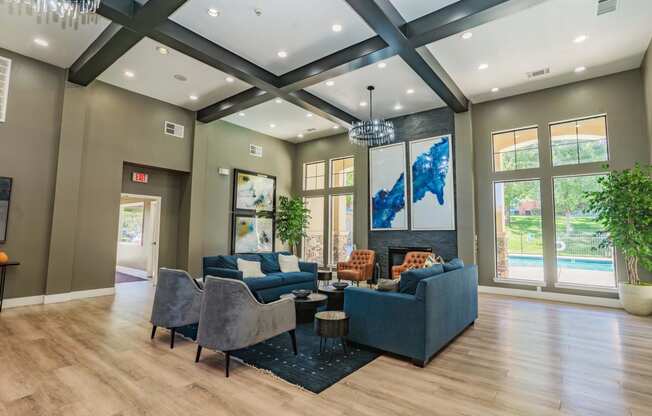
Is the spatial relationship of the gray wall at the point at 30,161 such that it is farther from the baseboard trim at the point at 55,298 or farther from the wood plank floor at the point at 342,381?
the wood plank floor at the point at 342,381

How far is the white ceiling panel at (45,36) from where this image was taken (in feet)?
15.2

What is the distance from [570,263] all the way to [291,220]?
673cm

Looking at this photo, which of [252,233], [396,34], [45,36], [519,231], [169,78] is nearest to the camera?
[396,34]

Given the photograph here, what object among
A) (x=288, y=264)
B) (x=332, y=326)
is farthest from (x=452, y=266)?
(x=288, y=264)

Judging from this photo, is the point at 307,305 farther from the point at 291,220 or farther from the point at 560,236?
the point at 560,236

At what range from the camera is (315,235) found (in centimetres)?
1019

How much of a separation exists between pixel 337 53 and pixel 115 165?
16.5ft

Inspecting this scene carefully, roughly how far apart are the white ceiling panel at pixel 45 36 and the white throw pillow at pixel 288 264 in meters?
4.81

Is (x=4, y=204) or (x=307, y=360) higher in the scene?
(x=4, y=204)

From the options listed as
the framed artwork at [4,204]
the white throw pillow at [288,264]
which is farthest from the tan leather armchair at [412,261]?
the framed artwork at [4,204]

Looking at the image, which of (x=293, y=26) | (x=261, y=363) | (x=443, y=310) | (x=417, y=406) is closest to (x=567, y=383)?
(x=443, y=310)

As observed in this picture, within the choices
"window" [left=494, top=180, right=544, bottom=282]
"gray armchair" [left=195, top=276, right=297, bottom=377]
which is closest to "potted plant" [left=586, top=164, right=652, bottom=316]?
"window" [left=494, top=180, right=544, bottom=282]

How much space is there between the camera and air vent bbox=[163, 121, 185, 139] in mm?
7566

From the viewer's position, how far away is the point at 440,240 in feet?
25.0
